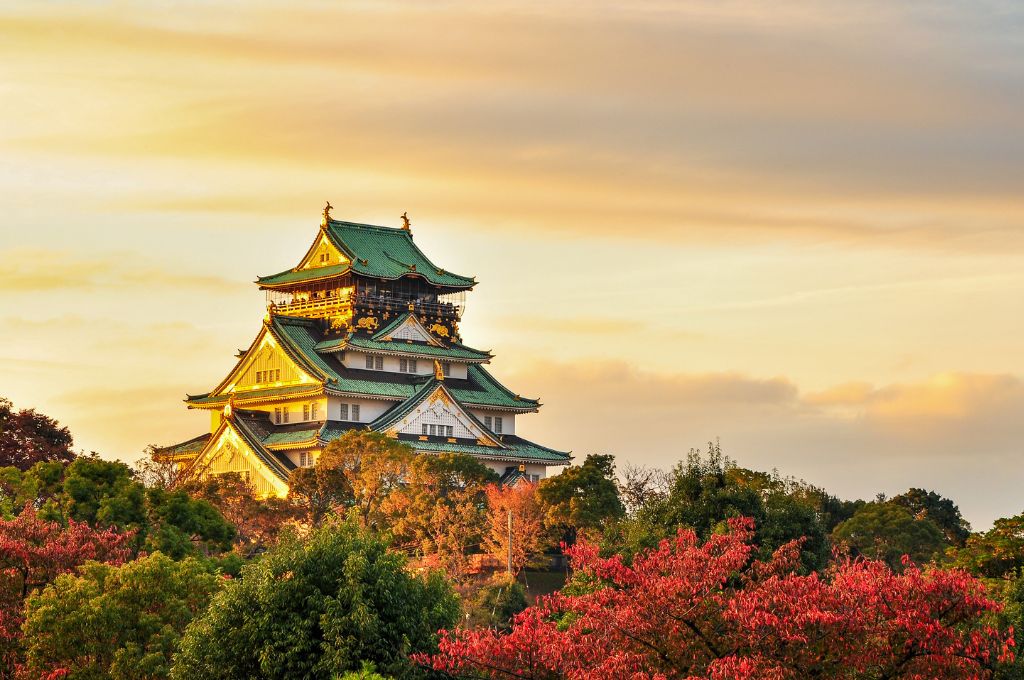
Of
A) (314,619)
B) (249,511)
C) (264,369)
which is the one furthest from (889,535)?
(314,619)

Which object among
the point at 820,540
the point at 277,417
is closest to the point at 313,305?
the point at 277,417

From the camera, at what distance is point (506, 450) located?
279 feet

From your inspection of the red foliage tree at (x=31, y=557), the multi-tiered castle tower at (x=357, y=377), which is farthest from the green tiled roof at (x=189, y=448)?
the red foliage tree at (x=31, y=557)

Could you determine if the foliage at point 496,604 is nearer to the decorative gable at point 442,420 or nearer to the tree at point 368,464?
the tree at point 368,464

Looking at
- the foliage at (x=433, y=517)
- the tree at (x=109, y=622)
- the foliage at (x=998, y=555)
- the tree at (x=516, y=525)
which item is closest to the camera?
the tree at (x=109, y=622)

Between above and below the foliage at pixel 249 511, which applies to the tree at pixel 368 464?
above

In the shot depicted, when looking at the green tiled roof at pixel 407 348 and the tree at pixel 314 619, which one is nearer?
the tree at pixel 314 619

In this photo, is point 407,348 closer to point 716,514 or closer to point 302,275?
point 302,275

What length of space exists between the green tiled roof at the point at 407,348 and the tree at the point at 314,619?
178 ft

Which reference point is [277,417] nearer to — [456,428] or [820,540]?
[456,428]

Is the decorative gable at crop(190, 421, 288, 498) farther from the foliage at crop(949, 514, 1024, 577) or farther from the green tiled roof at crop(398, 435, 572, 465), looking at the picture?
the foliage at crop(949, 514, 1024, 577)

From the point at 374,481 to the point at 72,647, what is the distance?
3486cm

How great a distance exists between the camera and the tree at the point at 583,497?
67.7 meters

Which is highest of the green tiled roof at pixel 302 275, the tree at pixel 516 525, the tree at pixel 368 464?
the green tiled roof at pixel 302 275
